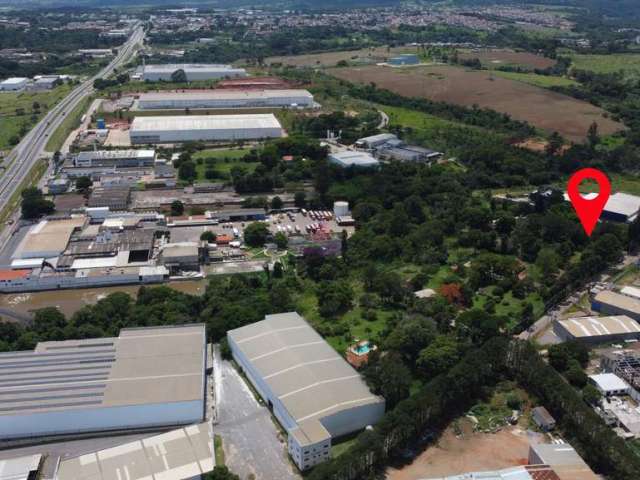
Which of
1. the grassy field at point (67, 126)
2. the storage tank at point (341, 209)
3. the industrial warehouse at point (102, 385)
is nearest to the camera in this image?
the industrial warehouse at point (102, 385)

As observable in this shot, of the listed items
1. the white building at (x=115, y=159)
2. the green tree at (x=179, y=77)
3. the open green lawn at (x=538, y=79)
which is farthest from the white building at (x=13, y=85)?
the open green lawn at (x=538, y=79)

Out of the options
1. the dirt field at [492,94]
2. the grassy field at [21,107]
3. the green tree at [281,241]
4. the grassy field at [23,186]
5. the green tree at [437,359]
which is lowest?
the dirt field at [492,94]

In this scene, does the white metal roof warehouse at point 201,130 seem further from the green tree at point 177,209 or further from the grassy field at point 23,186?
the green tree at point 177,209

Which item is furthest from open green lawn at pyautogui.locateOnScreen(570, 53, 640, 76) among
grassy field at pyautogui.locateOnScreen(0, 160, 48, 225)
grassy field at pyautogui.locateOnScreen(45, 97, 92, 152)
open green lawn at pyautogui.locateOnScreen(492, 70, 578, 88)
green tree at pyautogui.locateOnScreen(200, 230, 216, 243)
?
grassy field at pyautogui.locateOnScreen(0, 160, 48, 225)

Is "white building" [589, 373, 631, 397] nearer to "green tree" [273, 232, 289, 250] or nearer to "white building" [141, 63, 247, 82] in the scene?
"green tree" [273, 232, 289, 250]

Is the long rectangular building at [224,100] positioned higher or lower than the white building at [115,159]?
lower
